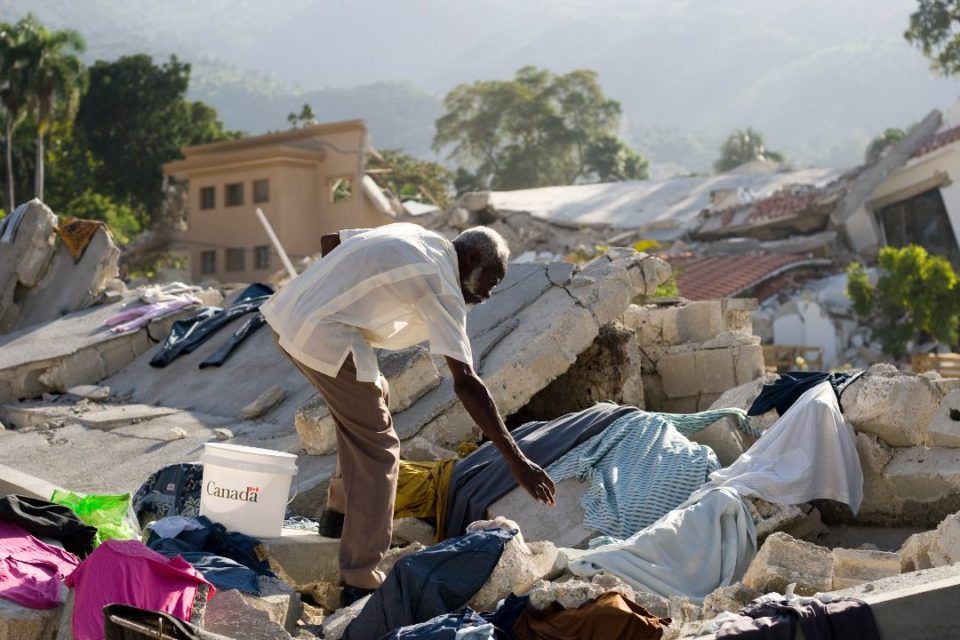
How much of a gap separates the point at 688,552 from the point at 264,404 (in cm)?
401

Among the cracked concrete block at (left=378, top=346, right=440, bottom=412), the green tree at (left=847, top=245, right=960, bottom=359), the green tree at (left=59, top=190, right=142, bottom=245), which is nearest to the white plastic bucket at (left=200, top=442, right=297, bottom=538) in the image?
the cracked concrete block at (left=378, top=346, right=440, bottom=412)

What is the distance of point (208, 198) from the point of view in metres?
34.8

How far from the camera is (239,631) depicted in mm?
3658

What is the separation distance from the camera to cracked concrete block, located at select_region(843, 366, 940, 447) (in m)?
6.06

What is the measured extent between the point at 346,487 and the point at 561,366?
3.16 m

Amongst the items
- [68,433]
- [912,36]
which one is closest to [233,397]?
[68,433]

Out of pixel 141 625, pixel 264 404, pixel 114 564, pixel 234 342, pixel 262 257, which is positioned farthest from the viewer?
pixel 262 257

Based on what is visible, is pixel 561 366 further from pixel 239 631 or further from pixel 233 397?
pixel 239 631

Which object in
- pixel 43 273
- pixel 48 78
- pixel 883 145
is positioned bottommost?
pixel 43 273

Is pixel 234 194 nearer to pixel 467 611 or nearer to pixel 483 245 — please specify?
pixel 483 245

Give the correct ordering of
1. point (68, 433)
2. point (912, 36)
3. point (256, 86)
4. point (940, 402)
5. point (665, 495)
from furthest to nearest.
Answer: point (256, 86) < point (912, 36) < point (68, 433) < point (940, 402) < point (665, 495)

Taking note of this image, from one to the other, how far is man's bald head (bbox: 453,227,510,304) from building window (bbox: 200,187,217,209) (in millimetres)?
31138

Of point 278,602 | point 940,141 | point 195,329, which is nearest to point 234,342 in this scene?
point 195,329

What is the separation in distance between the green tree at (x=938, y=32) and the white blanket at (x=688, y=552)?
106 feet
